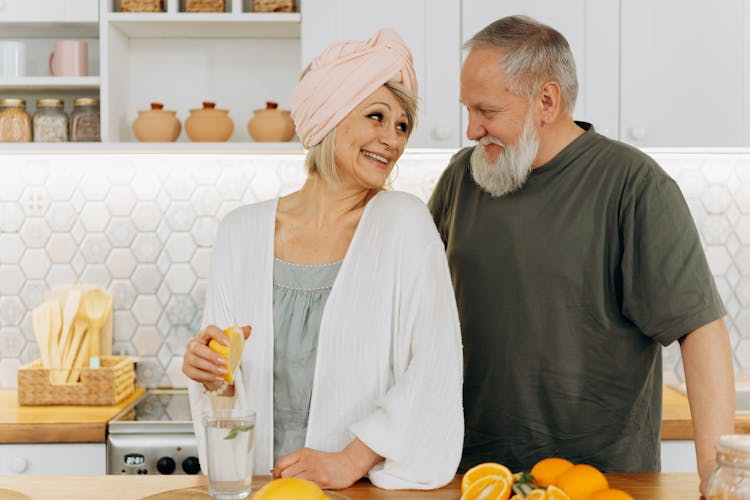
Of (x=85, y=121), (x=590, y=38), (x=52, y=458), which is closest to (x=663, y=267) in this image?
(x=590, y=38)

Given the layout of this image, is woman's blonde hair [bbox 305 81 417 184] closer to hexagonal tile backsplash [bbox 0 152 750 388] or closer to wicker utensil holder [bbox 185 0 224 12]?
wicker utensil holder [bbox 185 0 224 12]

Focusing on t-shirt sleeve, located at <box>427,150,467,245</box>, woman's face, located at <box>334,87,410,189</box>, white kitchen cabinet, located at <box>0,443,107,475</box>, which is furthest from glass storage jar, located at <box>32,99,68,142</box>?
woman's face, located at <box>334,87,410,189</box>

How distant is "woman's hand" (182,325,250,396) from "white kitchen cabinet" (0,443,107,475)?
3.71ft

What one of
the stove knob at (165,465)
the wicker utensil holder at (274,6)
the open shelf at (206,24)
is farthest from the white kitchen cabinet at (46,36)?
the stove knob at (165,465)

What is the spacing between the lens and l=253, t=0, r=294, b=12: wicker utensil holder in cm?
269

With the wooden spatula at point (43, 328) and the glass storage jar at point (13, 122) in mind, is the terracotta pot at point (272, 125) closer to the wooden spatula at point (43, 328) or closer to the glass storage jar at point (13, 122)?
the glass storage jar at point (13, 122)

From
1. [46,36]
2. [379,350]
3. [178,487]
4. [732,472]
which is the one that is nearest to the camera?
[732,472]

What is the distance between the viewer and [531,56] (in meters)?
1.88

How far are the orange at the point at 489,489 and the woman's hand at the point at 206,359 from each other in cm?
45

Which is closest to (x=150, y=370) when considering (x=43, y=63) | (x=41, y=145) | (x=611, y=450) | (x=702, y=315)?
(x=41, y=145)

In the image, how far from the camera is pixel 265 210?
5.55 ft

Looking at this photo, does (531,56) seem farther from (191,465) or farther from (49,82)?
(49,82)

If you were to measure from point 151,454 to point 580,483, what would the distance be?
1582mm

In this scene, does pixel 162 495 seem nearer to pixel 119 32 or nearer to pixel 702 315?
pixel 702 315
